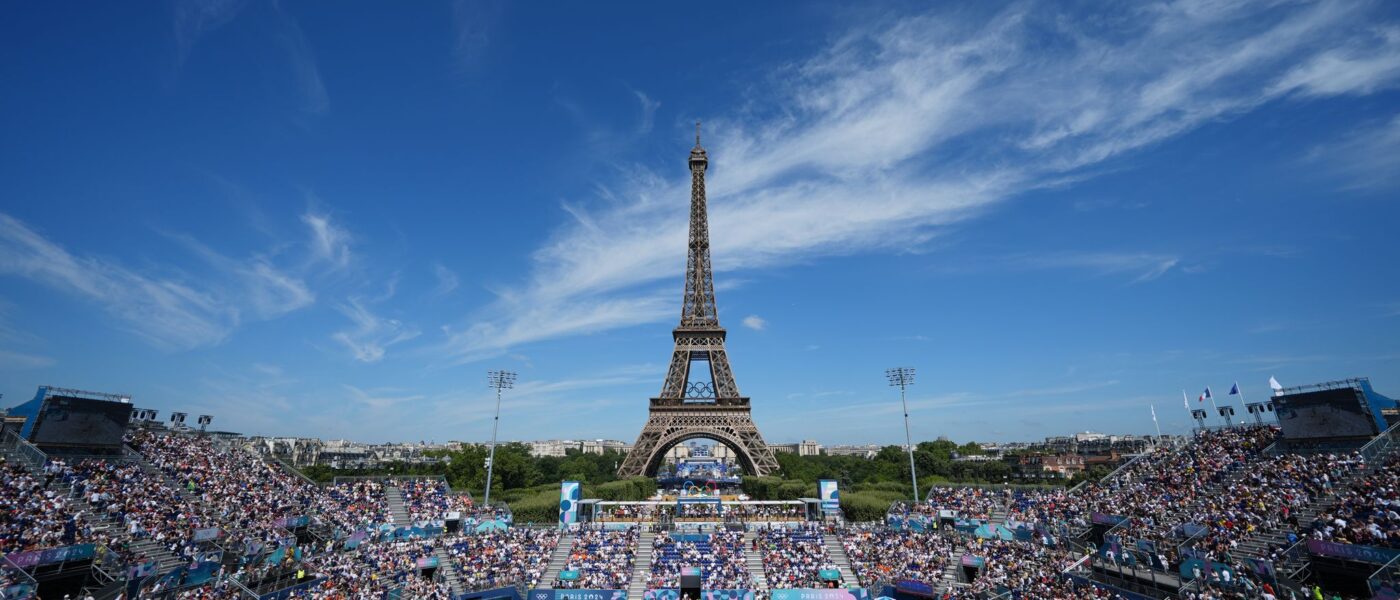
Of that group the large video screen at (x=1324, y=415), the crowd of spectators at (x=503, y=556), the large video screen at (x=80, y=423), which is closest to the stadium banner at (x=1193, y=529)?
the large video screen at (x=1324, y=415)

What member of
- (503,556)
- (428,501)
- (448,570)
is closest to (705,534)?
(503,556)

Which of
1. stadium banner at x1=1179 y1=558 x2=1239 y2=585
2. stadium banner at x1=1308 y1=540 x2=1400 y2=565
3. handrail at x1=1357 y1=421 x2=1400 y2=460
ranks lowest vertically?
stadium banner at x1=1179 y1=558 x2=1239 y2=585

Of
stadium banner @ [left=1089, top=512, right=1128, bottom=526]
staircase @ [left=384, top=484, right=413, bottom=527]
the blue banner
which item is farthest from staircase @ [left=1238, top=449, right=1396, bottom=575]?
staircase @ [left=384, top=484, right=413, bottom=527]

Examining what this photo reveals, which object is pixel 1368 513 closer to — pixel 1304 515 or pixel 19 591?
pixel 1304 515

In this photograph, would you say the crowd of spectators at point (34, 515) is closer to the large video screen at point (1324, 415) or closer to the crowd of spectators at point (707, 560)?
the crowd of spectators at point (707, 560)

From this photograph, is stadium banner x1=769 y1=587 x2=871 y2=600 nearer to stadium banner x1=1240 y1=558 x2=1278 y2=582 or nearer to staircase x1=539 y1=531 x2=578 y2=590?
staircase x1=539 y1=531 x2=578 y2=590

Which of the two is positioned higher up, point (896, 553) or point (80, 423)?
point (80, 423)

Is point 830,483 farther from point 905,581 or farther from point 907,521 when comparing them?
point 905,581

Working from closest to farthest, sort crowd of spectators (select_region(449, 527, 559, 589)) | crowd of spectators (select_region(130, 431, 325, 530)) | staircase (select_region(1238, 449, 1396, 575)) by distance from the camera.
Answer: staircase (select_region(1238, 449, 1396, 575)) < crowd of spectators (select_region(130, 431, 325, 530)) < crowd of spectators (select_region(449, 527, 559, 589))
